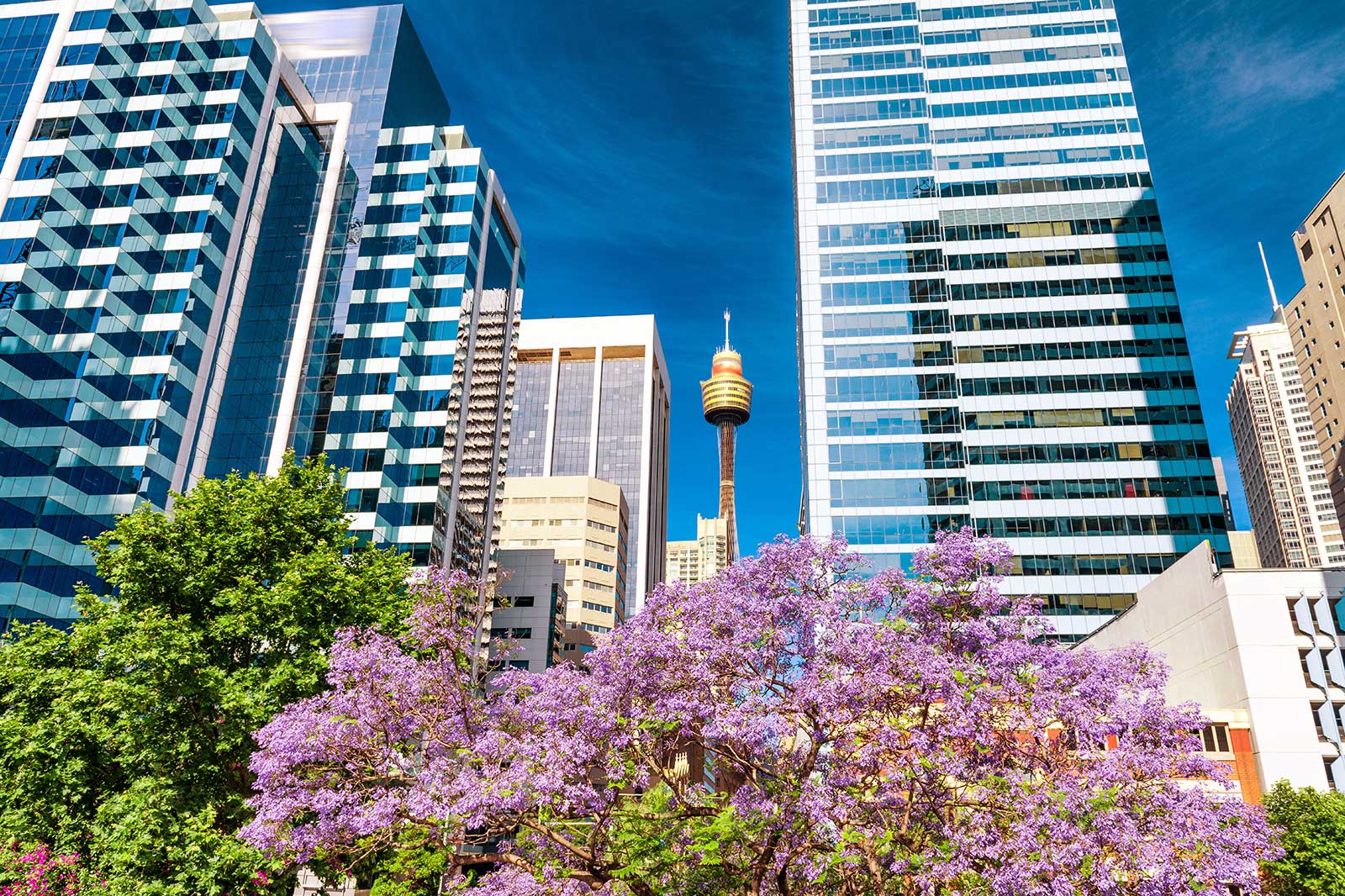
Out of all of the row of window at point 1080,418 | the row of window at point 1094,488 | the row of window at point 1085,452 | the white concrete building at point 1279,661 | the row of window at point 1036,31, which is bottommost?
the white concrete building at point 1279,661

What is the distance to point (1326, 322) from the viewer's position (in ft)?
305

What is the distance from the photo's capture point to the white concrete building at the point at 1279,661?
34.9 m

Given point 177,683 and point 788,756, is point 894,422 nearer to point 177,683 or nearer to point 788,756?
point 177,683

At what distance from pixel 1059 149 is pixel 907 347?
2765 cm

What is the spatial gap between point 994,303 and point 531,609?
63029 mm

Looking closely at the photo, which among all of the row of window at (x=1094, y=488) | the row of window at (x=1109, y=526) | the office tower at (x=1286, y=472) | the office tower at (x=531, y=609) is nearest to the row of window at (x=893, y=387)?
the row of window at (x=1094, y=488)

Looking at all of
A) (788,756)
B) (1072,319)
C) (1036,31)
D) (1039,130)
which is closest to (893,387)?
(1072,319)

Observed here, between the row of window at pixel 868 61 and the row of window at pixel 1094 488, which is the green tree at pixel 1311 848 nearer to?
the row of window at pixel 1094 488

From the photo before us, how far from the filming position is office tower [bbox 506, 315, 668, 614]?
165 meters

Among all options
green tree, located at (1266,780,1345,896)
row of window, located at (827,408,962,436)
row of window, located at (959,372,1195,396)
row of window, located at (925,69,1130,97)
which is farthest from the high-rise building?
green tree, located at (1266,780,1345,896)

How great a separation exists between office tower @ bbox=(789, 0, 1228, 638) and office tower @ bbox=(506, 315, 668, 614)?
3038 inches

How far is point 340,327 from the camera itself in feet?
240

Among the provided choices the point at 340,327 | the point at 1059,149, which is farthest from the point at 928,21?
the point at 340,327

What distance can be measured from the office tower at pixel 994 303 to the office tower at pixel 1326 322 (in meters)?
20.7
